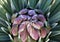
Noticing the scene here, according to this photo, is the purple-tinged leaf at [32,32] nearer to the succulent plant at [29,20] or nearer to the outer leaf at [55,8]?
the succulent plant at [29,20]

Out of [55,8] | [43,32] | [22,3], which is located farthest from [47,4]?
[43,32]

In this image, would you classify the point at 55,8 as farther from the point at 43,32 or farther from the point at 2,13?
the point at 2,13

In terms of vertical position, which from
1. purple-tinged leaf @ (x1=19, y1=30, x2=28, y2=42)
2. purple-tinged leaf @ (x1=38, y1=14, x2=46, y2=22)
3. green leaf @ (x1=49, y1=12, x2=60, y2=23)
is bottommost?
purple-tinged leaf @ (x1=19, y1=30, x2=28, y2=42)

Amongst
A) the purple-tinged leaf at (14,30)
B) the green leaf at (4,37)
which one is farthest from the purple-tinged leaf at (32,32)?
the green leaf at (4,37)

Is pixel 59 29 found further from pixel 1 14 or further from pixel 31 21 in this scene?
pixel 1 14

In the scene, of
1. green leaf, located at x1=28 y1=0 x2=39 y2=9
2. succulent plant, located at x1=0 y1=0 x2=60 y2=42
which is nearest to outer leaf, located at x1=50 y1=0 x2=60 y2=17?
succulent plant, located at x1=0 y1=0 x2=60 y2=42

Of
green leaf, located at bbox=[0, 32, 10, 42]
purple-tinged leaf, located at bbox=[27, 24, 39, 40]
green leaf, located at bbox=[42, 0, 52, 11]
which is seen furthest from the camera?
green leaf, located at bbox=[42, 0, 52, 11]

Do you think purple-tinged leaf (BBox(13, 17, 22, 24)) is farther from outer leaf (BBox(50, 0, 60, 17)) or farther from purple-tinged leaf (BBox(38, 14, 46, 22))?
outer leaf (BBox(50, 0, 60, 17))
